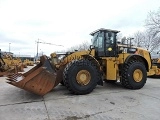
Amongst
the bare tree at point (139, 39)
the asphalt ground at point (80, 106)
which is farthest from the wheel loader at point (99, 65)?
the bare tree at point (139, 39)

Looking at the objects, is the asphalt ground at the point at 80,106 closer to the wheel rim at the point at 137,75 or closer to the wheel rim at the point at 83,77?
the wheel rim at the point at 83,77

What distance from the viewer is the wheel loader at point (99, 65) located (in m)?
7.20

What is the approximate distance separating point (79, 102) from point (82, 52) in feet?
8.13

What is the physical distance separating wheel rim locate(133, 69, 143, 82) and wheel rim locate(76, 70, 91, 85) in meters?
2.25

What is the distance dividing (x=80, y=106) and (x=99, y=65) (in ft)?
8.09

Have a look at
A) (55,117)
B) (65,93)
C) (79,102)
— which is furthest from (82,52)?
(55,117)

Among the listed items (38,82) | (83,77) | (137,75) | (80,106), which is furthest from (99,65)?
(38,82)

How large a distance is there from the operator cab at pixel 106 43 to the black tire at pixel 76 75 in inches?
42.7

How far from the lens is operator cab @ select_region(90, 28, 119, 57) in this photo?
840 centimetres

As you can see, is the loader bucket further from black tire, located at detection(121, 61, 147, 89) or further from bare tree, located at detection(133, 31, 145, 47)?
bare tree, located at detection(133, 31, 145, 47)

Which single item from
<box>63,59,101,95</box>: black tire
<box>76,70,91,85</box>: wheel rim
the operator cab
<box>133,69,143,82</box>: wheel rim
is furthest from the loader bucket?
<box>133,69,143,82</box>: wheel rim

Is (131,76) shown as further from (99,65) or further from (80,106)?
(80,106)

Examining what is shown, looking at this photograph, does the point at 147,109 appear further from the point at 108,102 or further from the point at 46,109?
the point at 46,109

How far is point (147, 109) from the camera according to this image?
18.2 ft
